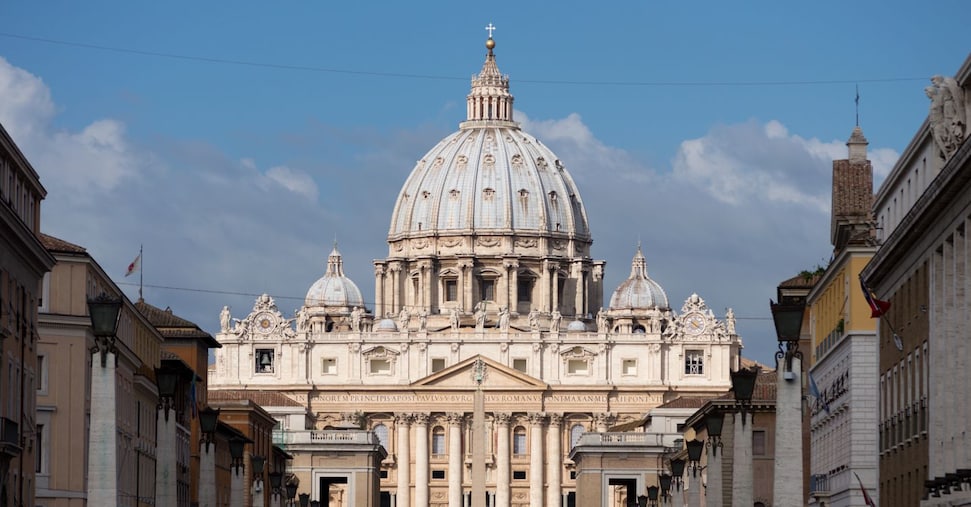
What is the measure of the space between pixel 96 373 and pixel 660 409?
396 ft

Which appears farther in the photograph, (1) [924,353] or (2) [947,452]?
(1) [924,353]

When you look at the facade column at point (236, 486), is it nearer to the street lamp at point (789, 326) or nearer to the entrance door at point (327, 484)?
the street lamp at point (789, 326)

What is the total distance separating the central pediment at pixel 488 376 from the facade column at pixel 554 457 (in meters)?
2.83

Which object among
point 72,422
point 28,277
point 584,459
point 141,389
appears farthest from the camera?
point 584,459

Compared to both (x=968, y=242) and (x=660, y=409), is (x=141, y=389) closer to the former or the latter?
(x=968, y=242)

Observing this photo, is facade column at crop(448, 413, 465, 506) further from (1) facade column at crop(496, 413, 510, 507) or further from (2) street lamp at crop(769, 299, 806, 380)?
(2) street lamp at crop(769, 299, 806, 380)

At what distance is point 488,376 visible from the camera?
19838cm

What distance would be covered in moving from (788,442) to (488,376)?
15997 cm

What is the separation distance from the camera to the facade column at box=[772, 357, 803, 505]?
38.3 metres

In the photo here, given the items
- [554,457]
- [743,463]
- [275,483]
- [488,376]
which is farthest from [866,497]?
[554,457]

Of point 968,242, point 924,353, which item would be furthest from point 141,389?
point 968,242

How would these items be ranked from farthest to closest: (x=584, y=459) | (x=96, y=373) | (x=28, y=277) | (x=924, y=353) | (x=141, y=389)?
1. (x=584, y=459)
2. (x=141, y=389)
3. (x=28, y=277)
4. (x=924, y=353)
5. (x=96, y=373)

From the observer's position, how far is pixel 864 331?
64.7 m

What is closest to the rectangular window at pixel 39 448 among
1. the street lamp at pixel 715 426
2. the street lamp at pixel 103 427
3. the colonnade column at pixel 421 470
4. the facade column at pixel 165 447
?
the facade column at pixel 165 447
